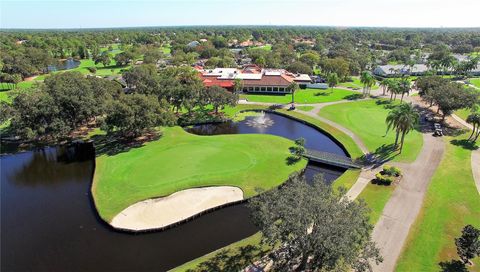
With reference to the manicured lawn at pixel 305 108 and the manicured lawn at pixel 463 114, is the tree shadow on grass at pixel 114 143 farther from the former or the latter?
the manicured lawn at pixel 463 114

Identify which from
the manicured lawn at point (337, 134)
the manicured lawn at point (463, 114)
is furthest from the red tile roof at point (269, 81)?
the manicured lawn at point (463, 114)

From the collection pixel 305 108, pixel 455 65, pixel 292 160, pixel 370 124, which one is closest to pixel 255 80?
pixel 305 108

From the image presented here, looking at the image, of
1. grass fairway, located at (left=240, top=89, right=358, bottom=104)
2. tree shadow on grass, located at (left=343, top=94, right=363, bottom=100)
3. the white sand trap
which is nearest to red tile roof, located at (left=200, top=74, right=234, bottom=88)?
grass fairway, located at (left=240, top=89, right=358, bottom=104)

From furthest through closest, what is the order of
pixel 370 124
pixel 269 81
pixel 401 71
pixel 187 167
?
pixel 401 71 < pixel 269 81 < pixel 370 124 < pixel 187 167

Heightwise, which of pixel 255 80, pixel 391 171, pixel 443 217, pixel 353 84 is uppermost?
pixel 255 80

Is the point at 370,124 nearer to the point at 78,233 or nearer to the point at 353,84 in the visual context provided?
the point at 353,84
